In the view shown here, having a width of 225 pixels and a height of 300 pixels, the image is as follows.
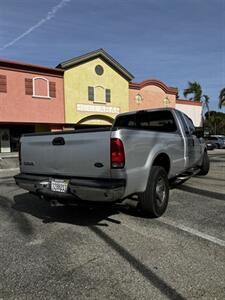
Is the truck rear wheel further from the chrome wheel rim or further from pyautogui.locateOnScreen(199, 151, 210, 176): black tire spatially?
the chrome wheel rim

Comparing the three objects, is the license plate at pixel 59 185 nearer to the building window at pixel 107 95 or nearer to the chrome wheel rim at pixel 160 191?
the chrome wheel rim at pixel 160 191

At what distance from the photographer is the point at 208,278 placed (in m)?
3.24

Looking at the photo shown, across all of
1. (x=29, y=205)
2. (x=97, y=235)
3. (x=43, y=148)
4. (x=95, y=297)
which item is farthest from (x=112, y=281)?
(x=29, y=205)

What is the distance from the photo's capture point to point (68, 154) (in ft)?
15.7

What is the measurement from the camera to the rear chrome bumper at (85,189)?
4.29 metres

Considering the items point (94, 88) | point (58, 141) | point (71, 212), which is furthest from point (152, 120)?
point (94, 88)

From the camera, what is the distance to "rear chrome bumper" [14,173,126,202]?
14.1 ft

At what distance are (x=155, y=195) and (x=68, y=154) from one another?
5.42ft

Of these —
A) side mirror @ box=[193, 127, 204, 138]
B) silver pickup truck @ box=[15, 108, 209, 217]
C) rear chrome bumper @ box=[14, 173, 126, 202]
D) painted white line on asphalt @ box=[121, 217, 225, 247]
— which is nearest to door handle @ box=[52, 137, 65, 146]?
silver pickup truck @ box=[15, 108, 209, 217]

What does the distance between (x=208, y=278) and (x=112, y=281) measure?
1025 millimetres

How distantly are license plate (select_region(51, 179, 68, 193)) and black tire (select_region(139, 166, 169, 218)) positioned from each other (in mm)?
1248

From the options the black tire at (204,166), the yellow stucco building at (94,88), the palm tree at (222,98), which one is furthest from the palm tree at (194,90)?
the black tire at (204,166)

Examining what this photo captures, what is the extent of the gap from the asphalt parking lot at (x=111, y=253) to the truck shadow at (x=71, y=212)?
0.06 ft

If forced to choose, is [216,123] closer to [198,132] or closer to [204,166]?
[204,166]
